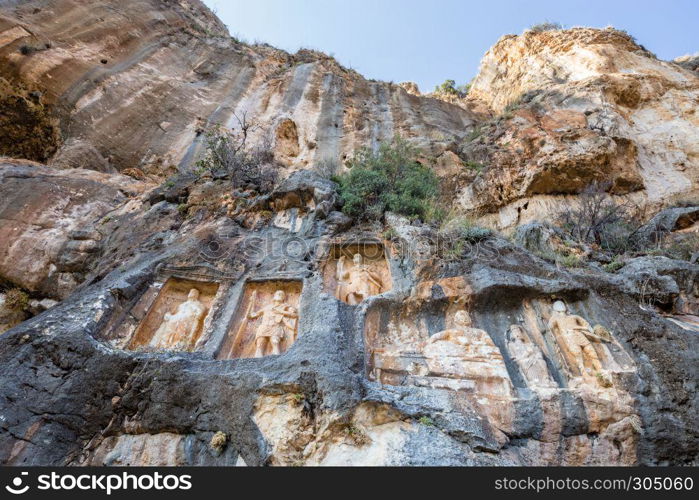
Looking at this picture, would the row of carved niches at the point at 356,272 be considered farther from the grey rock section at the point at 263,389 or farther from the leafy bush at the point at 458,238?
the leafy bush at the point at 458,238

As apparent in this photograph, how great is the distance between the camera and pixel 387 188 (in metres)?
10.0

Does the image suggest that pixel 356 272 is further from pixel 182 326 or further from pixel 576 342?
pixel 576 342

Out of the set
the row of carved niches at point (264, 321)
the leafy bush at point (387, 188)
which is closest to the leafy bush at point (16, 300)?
the row of carved niches at point (264, 321)

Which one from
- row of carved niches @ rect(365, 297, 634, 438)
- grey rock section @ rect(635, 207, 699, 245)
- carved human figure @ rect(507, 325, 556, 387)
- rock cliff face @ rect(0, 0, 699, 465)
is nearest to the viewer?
rock cliff face @ rect(0, 0, 699, 465)

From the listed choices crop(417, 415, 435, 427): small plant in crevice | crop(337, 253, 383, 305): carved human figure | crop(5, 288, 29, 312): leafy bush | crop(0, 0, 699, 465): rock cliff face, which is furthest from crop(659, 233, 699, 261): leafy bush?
crop(5, 288, 29, 312): leafy bush

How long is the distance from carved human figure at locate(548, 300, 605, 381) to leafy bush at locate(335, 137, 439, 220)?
3.93 m

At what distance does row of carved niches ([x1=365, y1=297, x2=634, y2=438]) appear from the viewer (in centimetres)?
461

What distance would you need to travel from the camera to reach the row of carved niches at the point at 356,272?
6903 mm

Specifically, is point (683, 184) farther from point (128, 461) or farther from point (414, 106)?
point (128, 461)

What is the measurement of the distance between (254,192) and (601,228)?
9354 millimetres

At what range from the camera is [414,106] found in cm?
2058

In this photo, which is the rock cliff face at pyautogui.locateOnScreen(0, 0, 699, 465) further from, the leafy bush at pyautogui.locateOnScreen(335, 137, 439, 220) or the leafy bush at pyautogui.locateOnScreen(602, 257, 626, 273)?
the leafy bush at pyautogui.locateOnScreen(335, 137, 439, 220)

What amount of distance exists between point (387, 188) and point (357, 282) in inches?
152
